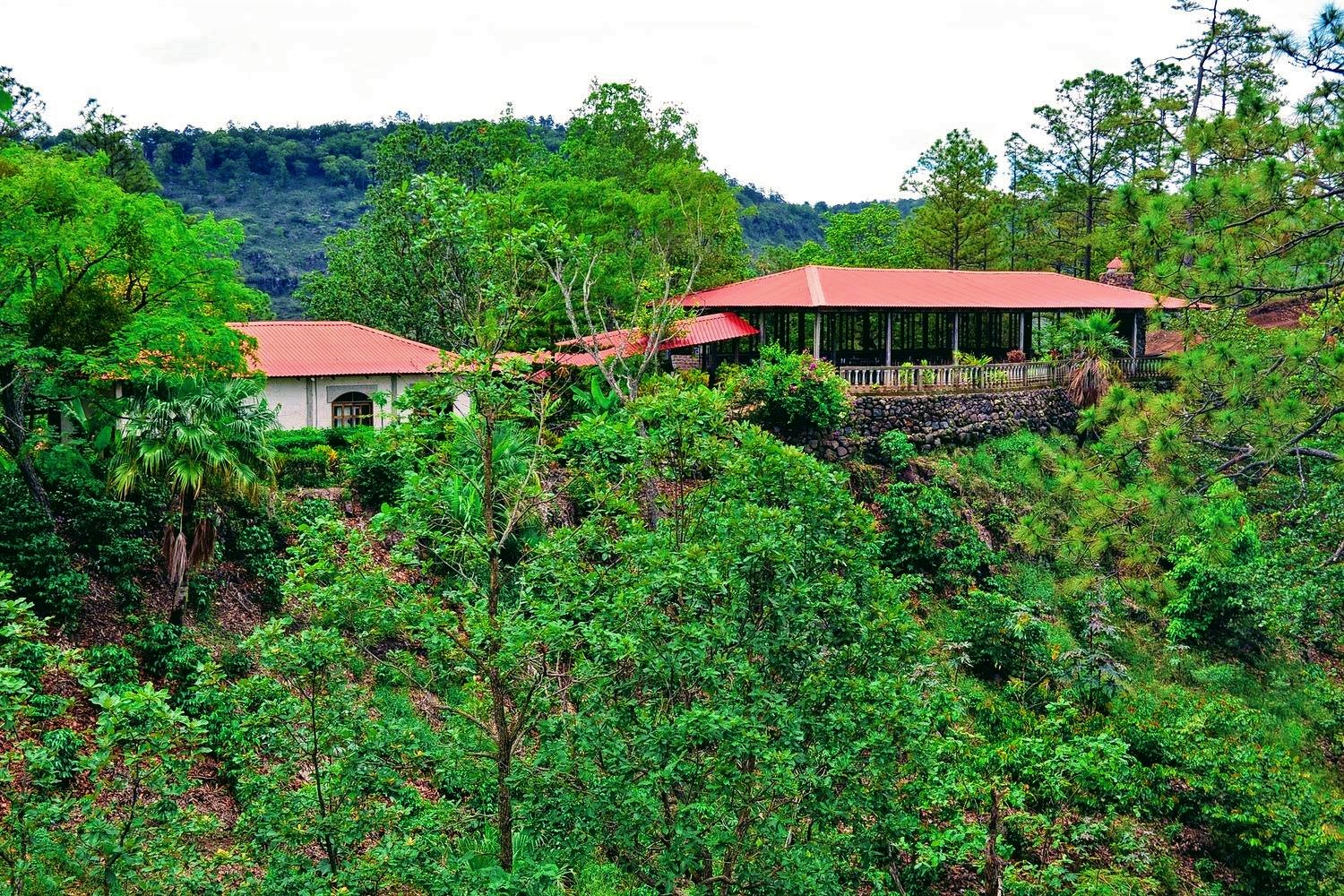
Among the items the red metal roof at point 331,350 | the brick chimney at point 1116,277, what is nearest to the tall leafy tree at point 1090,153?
the brick chimney at point 1116,277

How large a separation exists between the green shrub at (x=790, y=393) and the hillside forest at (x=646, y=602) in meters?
0.11

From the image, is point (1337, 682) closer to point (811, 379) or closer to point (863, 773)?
point (811, 379)

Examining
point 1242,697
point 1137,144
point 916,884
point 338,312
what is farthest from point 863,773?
point 1137,144

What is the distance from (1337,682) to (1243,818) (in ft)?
30.9

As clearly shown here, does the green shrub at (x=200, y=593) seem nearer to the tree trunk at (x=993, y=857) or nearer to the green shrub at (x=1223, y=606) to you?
the tree trunk at (x=993, y=857)

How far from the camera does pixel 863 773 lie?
30.7 feet

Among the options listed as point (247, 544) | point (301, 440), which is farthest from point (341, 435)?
point (247, 544)

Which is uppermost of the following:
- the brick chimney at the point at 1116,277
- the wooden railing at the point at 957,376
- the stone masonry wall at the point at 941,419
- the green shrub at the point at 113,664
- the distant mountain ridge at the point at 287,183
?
the distant mountain ridge at the point at 287,183

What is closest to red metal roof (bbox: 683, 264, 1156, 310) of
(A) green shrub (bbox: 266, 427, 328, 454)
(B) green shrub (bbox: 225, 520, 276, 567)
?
(A) green shrub (bbox: 266, 427, 328, 454)

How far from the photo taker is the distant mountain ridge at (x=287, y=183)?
7875 cm

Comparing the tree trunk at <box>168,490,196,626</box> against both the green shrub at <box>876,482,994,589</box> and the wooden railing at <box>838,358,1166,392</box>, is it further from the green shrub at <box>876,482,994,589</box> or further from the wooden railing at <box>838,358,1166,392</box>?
the wooden railing at <box>838,358,1166,392</box>

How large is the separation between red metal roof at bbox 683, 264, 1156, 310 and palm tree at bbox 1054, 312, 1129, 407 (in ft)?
4.47

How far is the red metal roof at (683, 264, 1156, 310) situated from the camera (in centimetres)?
2725

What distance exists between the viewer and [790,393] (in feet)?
77.6
